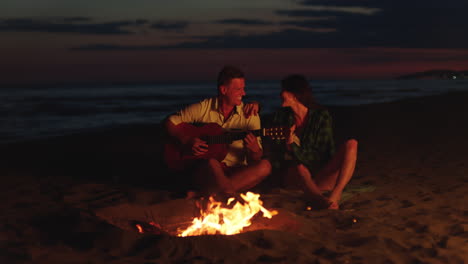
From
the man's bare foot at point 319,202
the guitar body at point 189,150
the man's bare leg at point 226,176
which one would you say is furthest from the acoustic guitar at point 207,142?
the man's bare foot at point 319,202

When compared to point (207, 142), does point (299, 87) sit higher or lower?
higher

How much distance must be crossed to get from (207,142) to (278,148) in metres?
0.86

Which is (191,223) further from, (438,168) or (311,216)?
(438,168)

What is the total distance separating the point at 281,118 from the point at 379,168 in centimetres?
313

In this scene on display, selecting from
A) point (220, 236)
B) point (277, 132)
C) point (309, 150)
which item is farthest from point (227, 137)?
point (220, 236)

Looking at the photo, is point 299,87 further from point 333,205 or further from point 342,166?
point 333,205

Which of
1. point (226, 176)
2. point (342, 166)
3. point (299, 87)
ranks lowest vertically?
point (226, 176)

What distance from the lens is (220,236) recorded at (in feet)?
13.5

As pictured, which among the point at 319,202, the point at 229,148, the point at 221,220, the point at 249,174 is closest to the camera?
the point at 221,220

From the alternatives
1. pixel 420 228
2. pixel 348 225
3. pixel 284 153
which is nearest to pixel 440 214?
pixel 420 228

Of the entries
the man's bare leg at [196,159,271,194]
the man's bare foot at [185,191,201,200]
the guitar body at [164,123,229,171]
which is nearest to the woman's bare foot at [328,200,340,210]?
the man's bare leg at [196,159,271,194]

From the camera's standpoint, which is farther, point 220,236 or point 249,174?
point 249,174

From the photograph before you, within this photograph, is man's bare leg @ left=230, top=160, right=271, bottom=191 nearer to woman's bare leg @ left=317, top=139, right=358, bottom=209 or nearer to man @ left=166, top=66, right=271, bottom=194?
man @ left=166, top=66, right=271, bottom=194

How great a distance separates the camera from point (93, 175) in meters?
7.78
